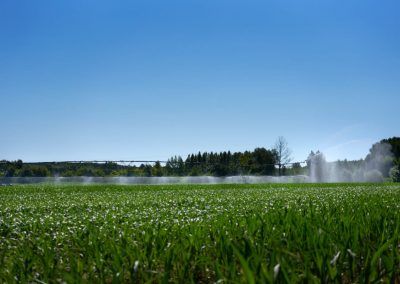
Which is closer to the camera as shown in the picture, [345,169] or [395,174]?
[395,174]

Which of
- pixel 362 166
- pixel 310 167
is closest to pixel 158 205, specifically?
pixel 310 167

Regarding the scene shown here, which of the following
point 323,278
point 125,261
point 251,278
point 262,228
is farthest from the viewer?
point 262,228

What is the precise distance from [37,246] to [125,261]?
1379 millimetres

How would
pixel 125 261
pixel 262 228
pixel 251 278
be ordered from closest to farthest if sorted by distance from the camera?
1. pixel 251 278
2. pixel 125 261
3. pixel 262 228

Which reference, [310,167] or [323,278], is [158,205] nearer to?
[323,278]

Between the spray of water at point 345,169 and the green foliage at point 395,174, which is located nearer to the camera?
the green foliage at point 395,174

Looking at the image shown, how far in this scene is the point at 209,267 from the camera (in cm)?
303

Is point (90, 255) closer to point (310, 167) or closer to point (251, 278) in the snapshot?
point (251, 278)

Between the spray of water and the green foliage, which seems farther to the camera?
the spray of water

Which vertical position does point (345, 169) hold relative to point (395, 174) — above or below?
above

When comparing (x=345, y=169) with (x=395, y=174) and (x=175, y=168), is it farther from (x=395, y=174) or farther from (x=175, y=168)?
(x=175, y=168)

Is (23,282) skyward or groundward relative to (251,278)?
groundward

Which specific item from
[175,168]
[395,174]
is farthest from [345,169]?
[175,168]

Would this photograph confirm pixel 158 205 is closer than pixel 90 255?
No
